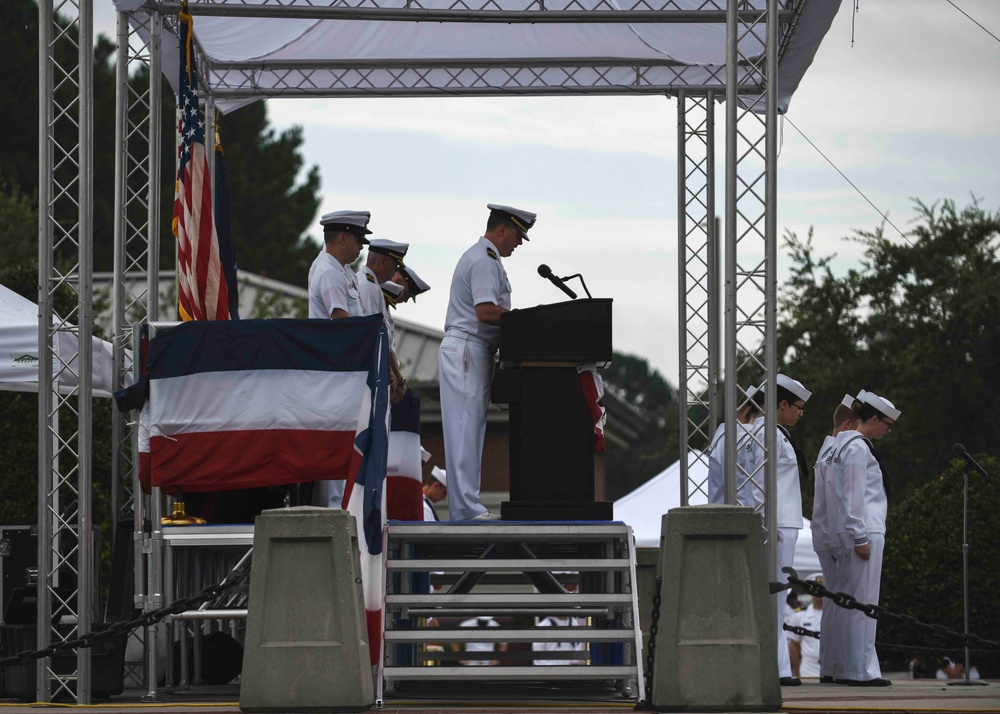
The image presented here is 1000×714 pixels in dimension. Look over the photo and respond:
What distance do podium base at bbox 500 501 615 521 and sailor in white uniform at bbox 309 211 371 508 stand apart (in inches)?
48.3

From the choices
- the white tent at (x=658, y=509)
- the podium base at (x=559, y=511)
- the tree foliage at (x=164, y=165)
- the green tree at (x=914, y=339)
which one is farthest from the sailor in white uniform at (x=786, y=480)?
the tree foliage at (x=164, y=165)

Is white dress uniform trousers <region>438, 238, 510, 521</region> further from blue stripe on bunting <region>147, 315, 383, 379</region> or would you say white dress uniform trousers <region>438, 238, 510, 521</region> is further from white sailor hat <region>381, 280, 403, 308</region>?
white sailor hat <region>381, 280, 403, 308</region>

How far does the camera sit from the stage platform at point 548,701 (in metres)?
8.17

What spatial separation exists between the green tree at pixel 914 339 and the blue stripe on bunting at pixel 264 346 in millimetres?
24222

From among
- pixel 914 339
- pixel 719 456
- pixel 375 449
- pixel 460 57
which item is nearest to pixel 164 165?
pixel 914 339

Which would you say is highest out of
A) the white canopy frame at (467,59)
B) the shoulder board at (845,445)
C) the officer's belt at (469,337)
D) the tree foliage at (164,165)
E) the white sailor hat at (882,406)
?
the tree foliage at (164,165)

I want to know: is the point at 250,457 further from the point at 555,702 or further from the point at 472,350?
the point at 555,702

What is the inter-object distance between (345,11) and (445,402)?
3.30 m

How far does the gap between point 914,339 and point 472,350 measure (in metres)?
26.1

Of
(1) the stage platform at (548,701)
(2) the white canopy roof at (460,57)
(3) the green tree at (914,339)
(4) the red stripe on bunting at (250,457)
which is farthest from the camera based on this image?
(3) the green tree at (914,339)

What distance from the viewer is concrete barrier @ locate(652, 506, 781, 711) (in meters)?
8.07

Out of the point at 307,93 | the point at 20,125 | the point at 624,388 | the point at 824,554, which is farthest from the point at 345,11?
the point at 624,388

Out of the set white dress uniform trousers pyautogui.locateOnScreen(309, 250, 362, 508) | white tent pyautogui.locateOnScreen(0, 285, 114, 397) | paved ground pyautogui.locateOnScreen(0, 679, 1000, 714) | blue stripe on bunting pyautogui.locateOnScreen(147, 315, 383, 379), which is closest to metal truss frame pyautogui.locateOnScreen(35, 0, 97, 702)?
paved ground pyautogui.locateOnScreen(0, 679, 1000, 714)

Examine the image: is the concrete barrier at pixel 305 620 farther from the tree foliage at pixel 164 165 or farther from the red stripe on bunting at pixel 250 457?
the tree foliage at pixel 164 165
